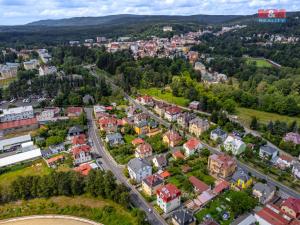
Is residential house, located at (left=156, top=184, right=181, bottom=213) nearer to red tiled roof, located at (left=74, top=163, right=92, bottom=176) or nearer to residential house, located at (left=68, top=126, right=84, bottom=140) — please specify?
red tiled roof, located at (left=74, top=163, right=92, bottom=176)

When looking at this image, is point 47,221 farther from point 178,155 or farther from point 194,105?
point 194,105

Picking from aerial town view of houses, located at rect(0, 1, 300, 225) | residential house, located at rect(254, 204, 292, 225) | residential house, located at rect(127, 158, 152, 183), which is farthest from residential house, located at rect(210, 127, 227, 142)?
residential house, located at rect(254, 204, 292, 225)

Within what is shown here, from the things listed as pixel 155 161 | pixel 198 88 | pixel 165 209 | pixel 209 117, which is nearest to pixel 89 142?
pixel 155 161

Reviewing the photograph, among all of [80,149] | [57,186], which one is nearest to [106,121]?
[80,149]

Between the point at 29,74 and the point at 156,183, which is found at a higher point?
the point at 29,74

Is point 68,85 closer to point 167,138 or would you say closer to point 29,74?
point 29,74

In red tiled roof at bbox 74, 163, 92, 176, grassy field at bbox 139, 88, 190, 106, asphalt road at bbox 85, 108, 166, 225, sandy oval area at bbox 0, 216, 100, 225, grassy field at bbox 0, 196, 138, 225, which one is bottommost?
sandy oval area at bbox 0, 216, 100, 225
